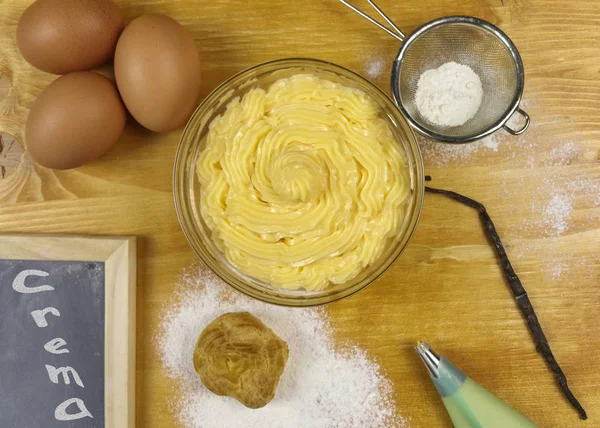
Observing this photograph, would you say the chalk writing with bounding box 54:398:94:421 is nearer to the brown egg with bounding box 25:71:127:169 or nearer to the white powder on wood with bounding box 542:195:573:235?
the brown egg with bounding box 25:71:127:169

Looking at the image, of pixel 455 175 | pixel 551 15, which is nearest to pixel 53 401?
pixel 455 175

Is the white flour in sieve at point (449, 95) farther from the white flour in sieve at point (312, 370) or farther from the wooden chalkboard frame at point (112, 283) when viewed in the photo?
the wooden chalkboard frame at point (112, 283)

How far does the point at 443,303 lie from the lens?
3.99 ft

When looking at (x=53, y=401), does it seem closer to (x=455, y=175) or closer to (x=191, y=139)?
(x=191, y=139)

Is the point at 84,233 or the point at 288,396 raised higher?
the point at 84,233

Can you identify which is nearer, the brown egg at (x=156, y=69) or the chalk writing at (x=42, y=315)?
the brown egg at (x=156, y=69)

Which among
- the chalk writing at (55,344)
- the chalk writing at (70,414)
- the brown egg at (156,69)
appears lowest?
the chalk writing at (70,414)

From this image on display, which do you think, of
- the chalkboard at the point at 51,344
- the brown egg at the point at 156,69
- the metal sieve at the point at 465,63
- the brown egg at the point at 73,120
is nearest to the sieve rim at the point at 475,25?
the metal sieve at the point at 465,63

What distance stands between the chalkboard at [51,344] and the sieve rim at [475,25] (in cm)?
73

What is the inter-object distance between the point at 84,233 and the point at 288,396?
0.57 metres

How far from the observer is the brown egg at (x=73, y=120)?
3.47 ft

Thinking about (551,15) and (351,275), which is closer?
(351,275)

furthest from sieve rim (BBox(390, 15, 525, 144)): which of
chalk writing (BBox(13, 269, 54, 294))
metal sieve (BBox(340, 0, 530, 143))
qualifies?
chalk writing (BBox(13, 269, 54, 294))

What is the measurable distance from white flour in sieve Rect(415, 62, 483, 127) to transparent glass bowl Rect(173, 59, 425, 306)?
0.12 meters
